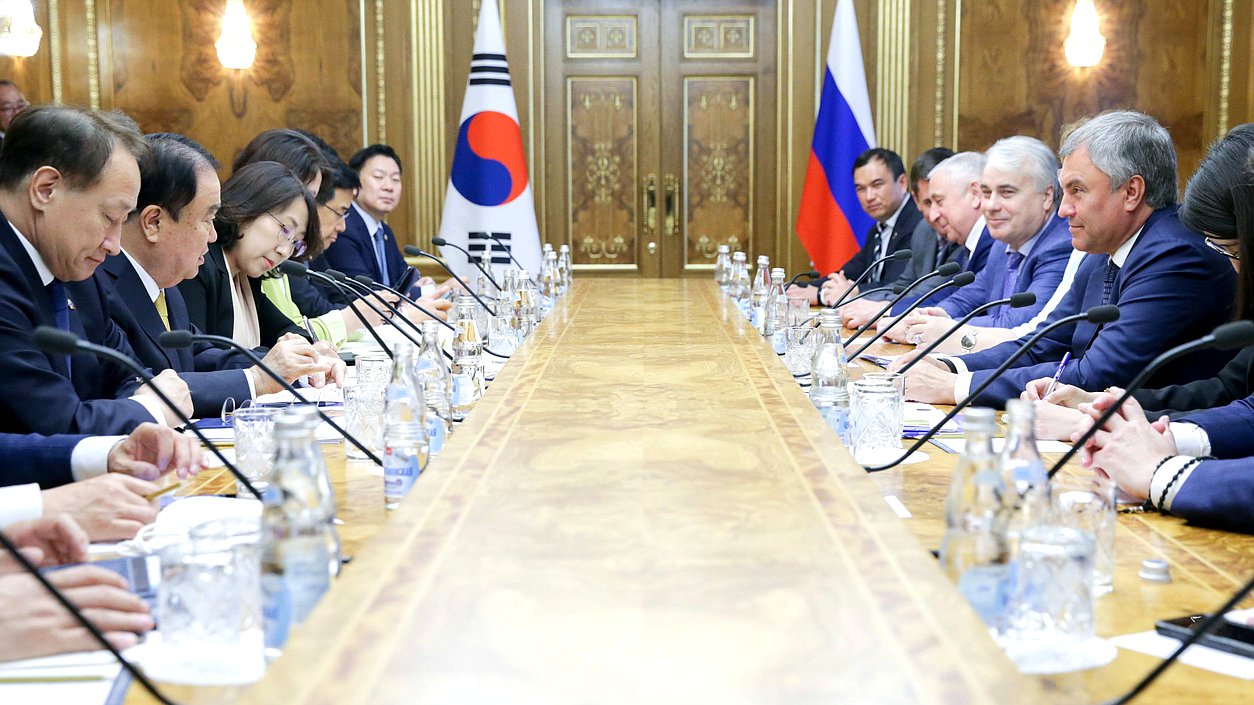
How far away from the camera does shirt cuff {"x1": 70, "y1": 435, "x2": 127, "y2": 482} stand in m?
1.98

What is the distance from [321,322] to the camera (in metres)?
4.15

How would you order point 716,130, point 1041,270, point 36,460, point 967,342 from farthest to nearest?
1. point 716,130
2. point 1041,270
3. point 967,342
4. point 36,460

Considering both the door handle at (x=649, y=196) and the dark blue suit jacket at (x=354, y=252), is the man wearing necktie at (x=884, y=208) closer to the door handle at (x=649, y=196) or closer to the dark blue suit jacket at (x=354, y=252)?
the door handle at (x=649, y=196)

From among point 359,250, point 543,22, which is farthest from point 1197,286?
point 543,22

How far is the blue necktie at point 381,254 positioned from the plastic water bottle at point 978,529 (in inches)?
192

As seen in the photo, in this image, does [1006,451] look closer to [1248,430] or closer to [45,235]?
[1248,430]

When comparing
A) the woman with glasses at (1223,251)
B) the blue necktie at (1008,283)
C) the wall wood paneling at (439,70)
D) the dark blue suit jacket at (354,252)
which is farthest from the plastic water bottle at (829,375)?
the wall wood paneling at (439,70)

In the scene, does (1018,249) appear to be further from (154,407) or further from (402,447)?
(402,447)

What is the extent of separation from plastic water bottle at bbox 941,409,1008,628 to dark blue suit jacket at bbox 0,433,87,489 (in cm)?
140

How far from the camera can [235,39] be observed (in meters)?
6.87

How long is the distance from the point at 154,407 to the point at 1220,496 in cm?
179

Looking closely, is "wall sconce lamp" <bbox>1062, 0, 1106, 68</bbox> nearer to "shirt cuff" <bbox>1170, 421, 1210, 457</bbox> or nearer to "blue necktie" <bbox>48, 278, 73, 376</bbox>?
"shirt cuff" <bbox>1170, 421, 1210, 457</bbox>

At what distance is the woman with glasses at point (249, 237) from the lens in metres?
3.59

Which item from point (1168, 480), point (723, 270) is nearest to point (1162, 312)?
point (1168, 480)
